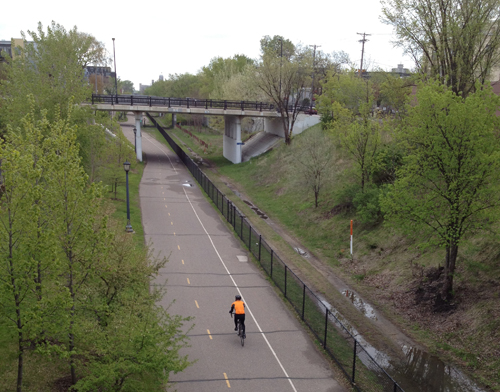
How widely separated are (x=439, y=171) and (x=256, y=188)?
2555 cm

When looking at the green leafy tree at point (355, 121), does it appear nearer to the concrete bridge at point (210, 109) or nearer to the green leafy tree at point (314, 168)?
the green leafy tree at point (314, 168)

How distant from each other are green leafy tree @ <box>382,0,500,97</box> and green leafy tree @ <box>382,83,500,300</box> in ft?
18.5

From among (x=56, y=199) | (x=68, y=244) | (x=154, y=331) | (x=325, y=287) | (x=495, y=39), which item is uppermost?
(x=495, y=39)

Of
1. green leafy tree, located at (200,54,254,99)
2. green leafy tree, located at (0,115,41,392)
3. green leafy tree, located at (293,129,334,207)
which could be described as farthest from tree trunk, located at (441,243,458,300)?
green leafy tree, located at (200,54,254,99)

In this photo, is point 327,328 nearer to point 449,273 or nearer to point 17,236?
point 449,273

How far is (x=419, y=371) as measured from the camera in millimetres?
13984

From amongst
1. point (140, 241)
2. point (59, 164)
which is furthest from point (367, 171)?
point (59, 164)

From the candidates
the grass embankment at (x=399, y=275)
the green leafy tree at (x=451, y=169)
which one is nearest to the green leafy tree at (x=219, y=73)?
the grass embankment at (x=399, y=275)

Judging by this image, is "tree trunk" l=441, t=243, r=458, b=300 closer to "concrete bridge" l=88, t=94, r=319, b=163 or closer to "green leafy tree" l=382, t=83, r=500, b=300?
"green leafy tree" l=382, t=83, r=500, b=300

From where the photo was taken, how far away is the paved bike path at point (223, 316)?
12.9 metres

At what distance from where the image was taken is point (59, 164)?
414 inches

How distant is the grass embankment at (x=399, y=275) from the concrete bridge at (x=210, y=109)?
17957 millimetres

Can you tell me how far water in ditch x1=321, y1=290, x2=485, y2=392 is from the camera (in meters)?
13.1

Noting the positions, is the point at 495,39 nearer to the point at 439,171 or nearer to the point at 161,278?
the point at 439,171
